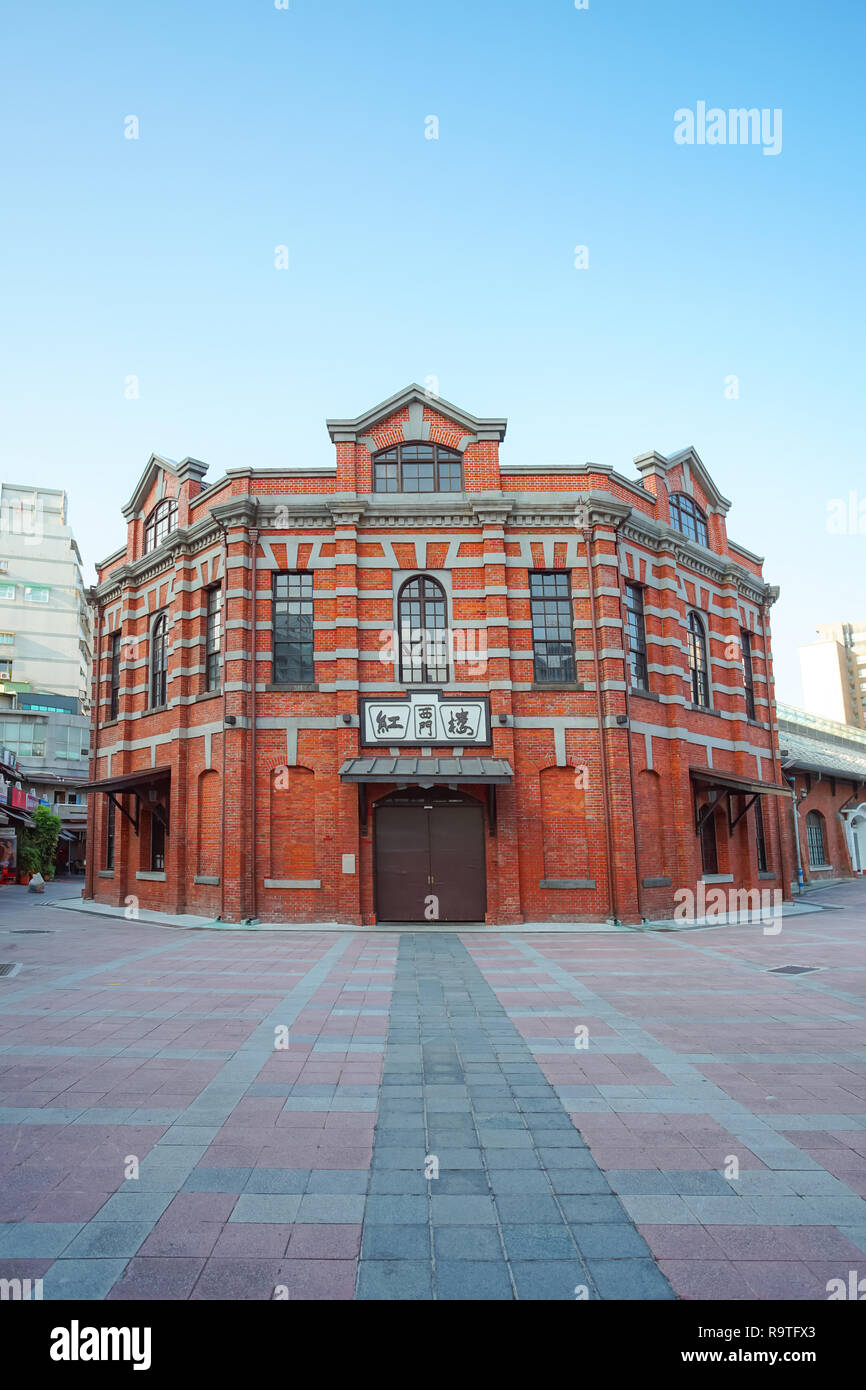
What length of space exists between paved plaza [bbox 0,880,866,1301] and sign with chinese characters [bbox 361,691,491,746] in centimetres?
721

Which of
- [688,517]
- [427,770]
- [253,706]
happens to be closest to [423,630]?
[427,770]

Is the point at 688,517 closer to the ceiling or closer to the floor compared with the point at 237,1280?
closer to the ceiling

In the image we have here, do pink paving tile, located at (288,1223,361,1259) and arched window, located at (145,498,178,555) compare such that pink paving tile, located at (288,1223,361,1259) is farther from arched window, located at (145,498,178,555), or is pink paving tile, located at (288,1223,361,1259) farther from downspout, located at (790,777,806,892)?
downspout, located at (790,777,806,892)

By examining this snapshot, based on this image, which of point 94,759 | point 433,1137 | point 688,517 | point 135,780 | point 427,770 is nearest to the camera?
point 433,1137

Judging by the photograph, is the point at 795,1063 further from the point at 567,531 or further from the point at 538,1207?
the point at 567,531

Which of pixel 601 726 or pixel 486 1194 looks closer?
pixel 486 1194

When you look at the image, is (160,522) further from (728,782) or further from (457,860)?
(728,782)

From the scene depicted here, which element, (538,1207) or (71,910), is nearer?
(538,1207)

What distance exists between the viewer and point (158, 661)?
2258cm

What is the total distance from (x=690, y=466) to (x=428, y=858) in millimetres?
14128

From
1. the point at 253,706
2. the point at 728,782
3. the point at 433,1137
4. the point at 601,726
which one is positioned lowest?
the point at 433,1137

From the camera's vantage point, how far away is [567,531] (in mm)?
19125

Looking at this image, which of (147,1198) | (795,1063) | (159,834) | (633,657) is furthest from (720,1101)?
(159,834)
